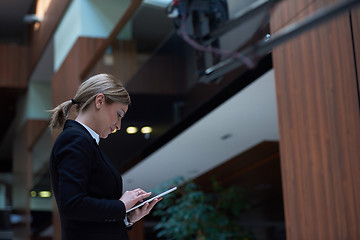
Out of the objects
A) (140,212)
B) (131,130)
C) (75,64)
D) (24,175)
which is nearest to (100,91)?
(140,212)

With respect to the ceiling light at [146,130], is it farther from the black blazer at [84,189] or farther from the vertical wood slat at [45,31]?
the black blazer at [84,189]

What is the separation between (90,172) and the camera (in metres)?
1.59

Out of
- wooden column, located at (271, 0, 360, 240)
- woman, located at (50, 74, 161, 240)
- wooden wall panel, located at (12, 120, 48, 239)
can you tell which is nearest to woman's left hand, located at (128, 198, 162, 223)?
woman, located at (50, 74, 161, 240)

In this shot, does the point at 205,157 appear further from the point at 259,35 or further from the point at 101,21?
the point at 259,35

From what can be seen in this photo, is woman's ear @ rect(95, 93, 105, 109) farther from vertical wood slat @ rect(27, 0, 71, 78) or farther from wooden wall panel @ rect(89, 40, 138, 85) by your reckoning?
vertical wood slat @ rect(27, 0, 71, 78)

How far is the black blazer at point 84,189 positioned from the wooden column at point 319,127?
209cm

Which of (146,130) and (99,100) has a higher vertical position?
(146,130)

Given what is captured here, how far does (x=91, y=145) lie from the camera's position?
1.60 meters

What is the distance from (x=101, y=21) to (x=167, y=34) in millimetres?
2668

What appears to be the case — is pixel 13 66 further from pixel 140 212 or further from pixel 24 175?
pixel 140 212

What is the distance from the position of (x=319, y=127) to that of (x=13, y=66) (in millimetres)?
10074

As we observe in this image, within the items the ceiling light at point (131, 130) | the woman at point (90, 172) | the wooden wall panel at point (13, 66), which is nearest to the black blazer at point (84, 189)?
the woman at point (90, 172)

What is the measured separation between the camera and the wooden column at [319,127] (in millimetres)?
3408

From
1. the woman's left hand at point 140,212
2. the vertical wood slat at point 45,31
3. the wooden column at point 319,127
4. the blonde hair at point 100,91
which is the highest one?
the vertical wood slat at point 45,31
